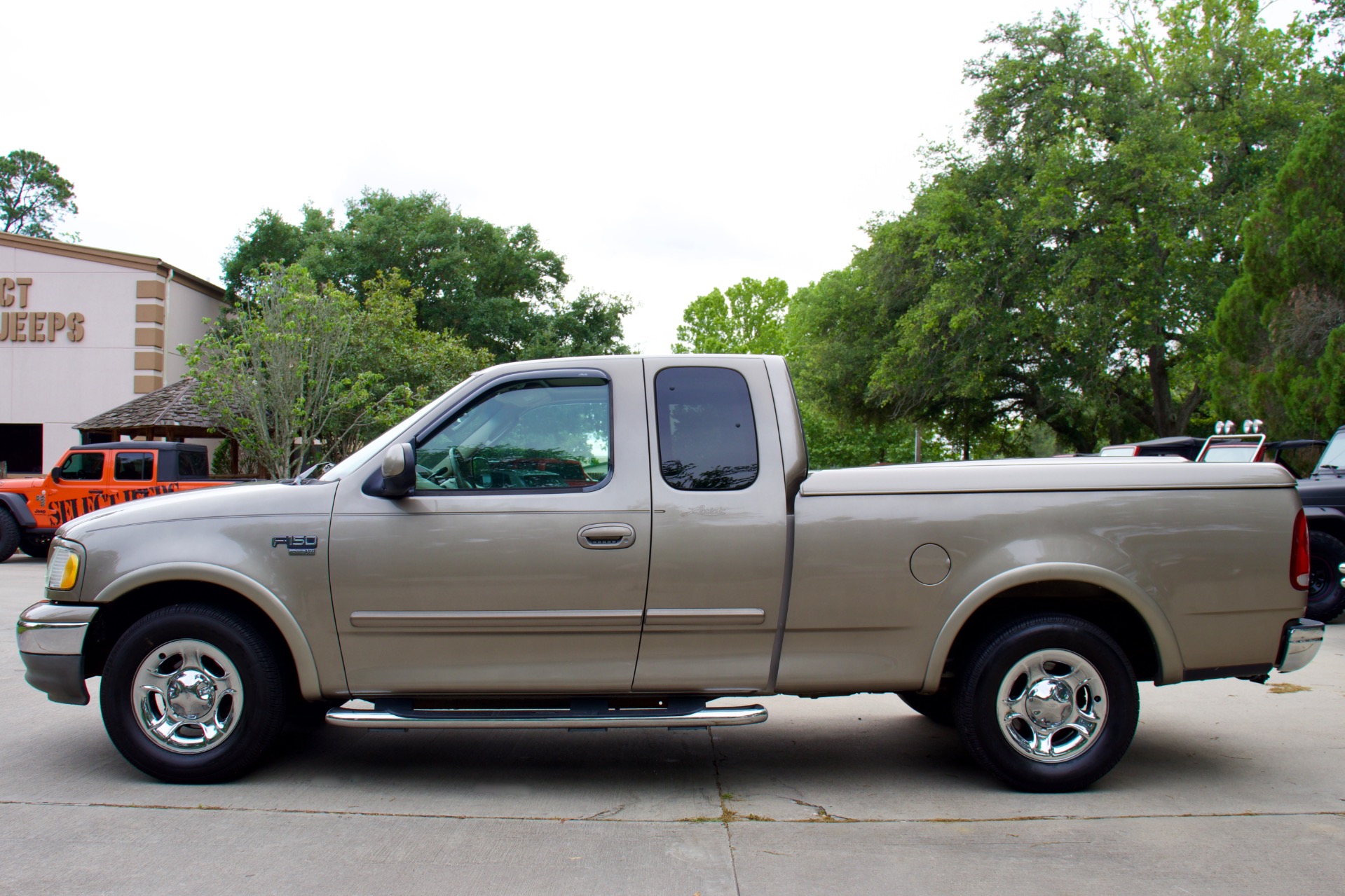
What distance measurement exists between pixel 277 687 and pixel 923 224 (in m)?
22.7

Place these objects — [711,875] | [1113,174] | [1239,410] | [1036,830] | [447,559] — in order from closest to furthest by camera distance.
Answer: [711,875], [1036,830], [447,559], [1239,410], [1113,174]

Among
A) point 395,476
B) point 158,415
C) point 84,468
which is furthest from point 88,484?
point 395,476

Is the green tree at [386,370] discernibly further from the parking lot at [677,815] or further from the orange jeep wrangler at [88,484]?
the parking lot at [677,815]

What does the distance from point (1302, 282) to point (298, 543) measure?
727 inches

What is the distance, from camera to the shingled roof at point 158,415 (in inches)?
943

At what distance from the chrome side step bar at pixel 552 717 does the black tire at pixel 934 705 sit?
5.85 feet

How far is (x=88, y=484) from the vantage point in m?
15.6

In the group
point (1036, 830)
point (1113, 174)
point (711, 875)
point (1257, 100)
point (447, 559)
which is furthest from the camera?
point (1257, 100)

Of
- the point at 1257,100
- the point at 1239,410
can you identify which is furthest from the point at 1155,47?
the point at 1239,410

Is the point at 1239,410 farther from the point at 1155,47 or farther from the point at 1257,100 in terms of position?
the point at 1155,47

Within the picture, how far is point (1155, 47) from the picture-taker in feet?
96.8

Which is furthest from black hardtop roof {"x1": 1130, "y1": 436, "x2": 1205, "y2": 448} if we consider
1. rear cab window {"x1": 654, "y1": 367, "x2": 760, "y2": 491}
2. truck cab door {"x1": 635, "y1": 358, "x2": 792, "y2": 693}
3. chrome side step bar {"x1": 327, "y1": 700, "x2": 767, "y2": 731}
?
chrome side step bar {"x1": 327, "y1": 700, "x2": 767, "y2": 731}

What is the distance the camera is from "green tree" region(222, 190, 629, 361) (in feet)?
121

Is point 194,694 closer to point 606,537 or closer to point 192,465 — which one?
point 606,537
